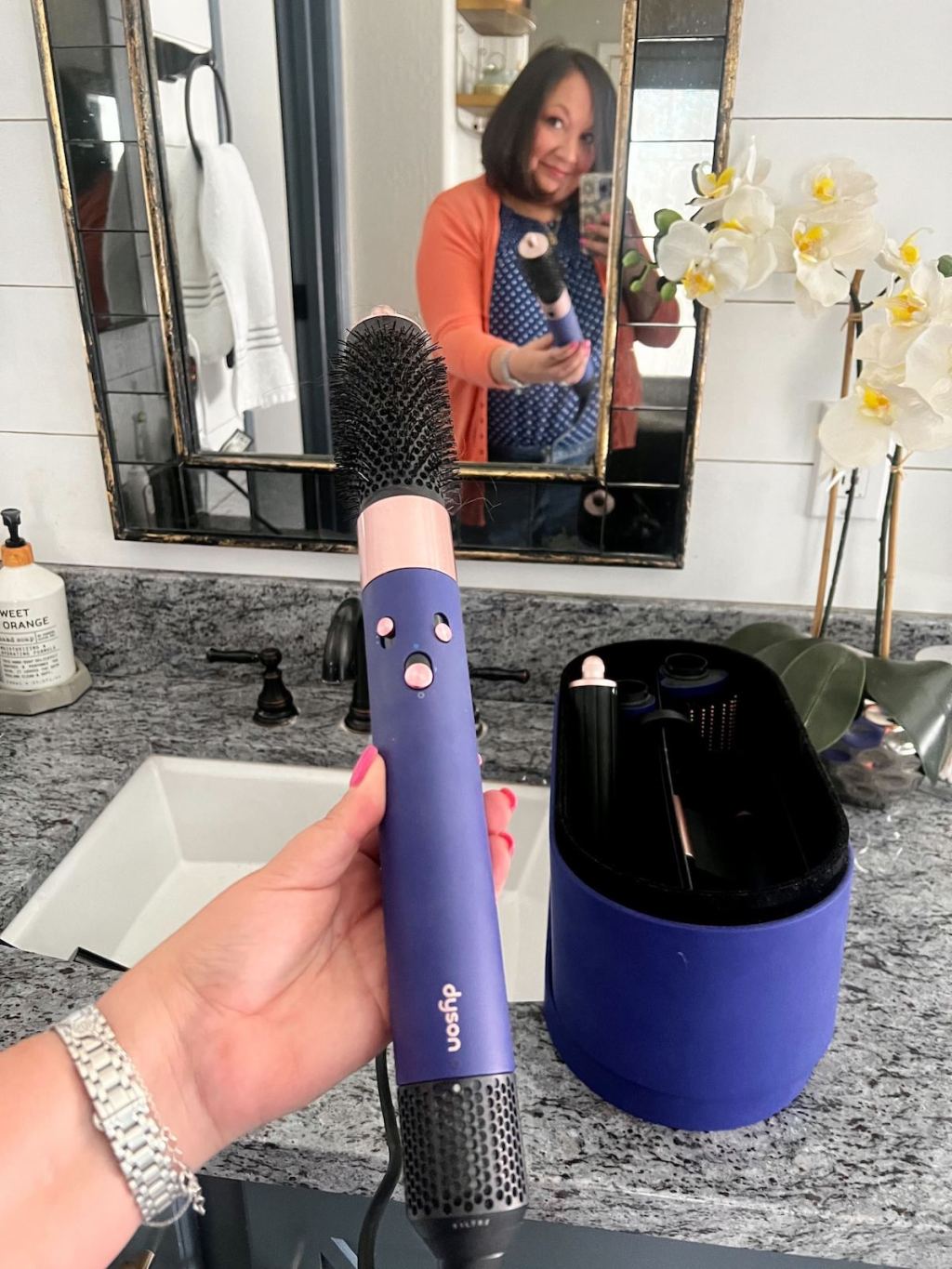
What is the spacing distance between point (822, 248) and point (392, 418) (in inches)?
17.2

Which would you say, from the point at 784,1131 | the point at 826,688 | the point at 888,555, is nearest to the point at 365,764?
the point at 784,1131

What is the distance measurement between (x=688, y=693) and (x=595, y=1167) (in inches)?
13.0

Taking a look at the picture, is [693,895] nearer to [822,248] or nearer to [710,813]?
[710,813]

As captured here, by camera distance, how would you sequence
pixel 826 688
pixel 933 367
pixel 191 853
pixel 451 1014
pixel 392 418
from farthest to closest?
pixel 191 853
pixel 826 688
pixel 933 367
pixel 392 418
pixel 451 1014

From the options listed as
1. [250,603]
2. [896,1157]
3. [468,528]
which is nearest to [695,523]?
[468,528]

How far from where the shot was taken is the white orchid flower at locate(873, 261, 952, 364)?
0.67m

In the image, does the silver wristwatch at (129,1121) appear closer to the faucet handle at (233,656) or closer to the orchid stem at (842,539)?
the faucet handle at (233,656)

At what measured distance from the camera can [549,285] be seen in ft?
2.85

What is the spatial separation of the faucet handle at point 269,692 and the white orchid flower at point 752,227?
0.56m

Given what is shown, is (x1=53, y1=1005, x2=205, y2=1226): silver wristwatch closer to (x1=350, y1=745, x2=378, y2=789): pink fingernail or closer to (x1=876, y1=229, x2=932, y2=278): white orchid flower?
(x1=350, y1=745, x2=378, y2=789): pink fingernail

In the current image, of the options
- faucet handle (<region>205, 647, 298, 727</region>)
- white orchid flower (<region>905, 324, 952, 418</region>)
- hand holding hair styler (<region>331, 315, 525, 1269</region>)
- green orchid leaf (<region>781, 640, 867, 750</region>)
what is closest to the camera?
hand holding hair styler (<region>331, 315, 525, 1269</region>)

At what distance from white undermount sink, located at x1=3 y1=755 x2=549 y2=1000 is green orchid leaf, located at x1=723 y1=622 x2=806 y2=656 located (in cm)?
23

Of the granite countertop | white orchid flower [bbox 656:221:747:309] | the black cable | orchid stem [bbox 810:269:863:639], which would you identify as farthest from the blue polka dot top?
the black cable

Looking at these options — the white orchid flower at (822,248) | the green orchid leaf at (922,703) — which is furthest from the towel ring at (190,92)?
the green orchid leaf at (922,703)
